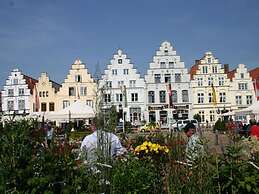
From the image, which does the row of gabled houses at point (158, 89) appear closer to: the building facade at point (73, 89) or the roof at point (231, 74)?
the building facade at point (73, 89)

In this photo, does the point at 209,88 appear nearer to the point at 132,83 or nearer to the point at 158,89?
the point at 158,89

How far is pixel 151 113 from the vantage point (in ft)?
179

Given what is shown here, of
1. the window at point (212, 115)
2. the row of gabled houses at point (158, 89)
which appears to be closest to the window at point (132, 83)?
the row of gabled houses at point (158, 89)

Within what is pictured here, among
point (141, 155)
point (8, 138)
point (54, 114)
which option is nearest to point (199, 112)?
point (54, 114)

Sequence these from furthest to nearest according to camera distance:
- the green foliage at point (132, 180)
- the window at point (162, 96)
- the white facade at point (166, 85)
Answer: the window at point (162, 96) → the white facade at point (166, 85) → the green foliage at point (132, 180)

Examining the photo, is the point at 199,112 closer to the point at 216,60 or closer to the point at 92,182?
the point at 216,60

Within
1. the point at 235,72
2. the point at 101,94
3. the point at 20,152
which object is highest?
the point at 235,72

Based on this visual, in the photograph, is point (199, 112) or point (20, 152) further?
point (199, 112)

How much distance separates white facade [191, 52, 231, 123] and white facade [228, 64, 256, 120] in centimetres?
65

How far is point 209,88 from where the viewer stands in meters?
55.8

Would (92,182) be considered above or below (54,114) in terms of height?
below

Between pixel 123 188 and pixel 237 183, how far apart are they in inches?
48.0

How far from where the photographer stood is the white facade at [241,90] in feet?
181

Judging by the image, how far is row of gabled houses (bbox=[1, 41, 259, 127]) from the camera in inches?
2146
